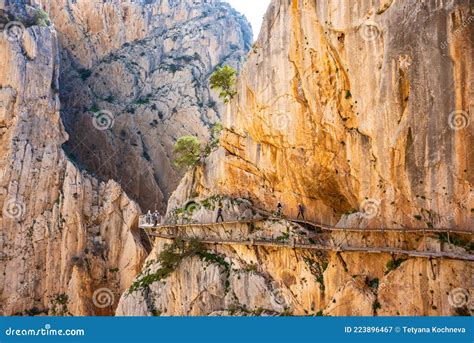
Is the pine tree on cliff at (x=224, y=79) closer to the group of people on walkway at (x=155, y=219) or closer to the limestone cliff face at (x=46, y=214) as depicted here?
the group of people on walkway at (x=155, y=219)

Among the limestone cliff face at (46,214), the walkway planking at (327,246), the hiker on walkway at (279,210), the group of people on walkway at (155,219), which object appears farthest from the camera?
the limestone cliff face at (46,214)

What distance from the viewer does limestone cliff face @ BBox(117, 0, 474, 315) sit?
76.5 ft

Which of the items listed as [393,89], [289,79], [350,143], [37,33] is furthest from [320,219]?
[37,33]

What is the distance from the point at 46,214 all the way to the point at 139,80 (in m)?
27.1

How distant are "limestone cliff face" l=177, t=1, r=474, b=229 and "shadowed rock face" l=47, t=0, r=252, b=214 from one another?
29546 millimetres

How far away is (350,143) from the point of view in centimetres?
2920

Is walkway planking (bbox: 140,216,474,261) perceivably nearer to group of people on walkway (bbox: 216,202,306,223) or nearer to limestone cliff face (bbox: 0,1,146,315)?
group of people on walkway (bbox: 216,202,306,223)

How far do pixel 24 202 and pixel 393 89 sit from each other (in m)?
45.0

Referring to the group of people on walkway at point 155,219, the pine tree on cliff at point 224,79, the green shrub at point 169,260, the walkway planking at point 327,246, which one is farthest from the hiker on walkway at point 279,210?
the group of people on walkway at point 155,219

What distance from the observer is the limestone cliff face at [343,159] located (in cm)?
2333

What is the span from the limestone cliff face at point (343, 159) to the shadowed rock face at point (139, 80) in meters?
25.4

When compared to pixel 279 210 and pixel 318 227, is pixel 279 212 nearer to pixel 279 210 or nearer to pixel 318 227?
pixel 279 210

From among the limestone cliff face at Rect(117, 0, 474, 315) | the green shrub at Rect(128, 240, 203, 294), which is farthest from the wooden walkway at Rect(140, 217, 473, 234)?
the green shrub at Rect(128, 240, 203, 294)

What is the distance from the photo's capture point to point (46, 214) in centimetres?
5603
